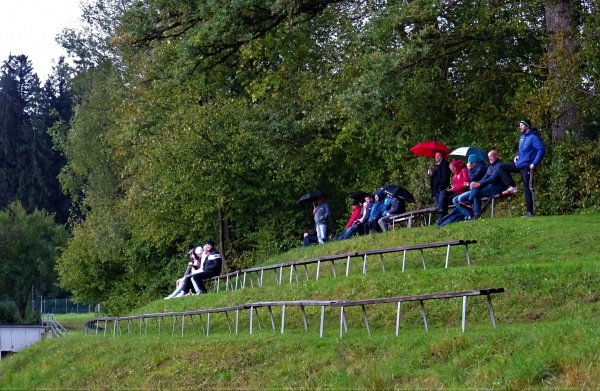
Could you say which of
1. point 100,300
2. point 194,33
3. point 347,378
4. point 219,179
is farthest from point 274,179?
point 347,378

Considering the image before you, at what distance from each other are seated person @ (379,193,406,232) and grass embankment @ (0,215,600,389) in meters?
1.31

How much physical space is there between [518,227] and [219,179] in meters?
15.1

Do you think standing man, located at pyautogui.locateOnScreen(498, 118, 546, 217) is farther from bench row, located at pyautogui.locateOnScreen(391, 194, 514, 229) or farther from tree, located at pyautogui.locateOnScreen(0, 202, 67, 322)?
tree, located at pyautogui.locateOnScreen(0, 202, 67, 322)

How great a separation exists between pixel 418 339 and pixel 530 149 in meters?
8.34

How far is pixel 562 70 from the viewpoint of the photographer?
19.9 metres

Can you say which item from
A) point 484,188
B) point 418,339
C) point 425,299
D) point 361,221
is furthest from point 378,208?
point 418,339

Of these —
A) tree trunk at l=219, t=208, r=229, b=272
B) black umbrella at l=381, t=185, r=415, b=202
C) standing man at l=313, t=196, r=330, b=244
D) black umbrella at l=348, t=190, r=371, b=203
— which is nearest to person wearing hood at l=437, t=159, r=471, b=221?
black umbrella at l=381, t=185, r=415, b=202

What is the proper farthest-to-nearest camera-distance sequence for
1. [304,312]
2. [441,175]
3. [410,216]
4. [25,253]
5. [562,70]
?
[25,253]
[410,216]
[441,175]
[562,70]
[304,312]

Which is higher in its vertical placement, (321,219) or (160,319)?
(321,219)

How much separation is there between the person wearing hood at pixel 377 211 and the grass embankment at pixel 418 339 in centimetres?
203

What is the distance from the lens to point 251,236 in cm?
3428

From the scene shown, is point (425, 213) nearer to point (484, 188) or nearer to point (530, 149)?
point (484, 188)

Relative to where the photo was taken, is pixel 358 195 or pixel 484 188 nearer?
pixel 484 188

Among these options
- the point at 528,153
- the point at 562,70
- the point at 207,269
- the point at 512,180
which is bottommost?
the point at 207,269
